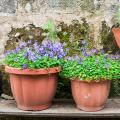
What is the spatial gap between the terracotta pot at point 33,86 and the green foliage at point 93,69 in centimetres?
9

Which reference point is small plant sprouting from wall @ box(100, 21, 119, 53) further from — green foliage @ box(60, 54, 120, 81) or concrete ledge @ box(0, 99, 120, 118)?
concrete ledge @ box(0, 99, 120, 118)

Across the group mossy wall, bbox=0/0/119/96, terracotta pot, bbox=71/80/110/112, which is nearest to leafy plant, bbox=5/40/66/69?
terracotta pot, bbox=71/80/110/112

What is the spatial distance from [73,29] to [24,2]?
436 millimetres

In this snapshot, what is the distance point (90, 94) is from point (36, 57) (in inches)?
17.2

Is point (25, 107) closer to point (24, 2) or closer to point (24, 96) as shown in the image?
point (24, 96)

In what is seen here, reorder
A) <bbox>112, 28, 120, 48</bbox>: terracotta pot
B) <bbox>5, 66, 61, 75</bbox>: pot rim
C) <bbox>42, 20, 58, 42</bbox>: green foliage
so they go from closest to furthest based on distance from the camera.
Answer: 1. <bbox>5, 66, 61, 75</bbox>: pot rim
2. <bbox>112, 28, 120, 48</bbox>: terracotta pot
3. <bbox>42, 20, 58, 42</bbox>: green foliage

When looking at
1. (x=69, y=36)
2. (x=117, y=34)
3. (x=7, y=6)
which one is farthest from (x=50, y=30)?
(x=117, y=34)

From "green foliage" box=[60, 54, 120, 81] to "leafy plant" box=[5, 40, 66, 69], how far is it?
0.34 ft

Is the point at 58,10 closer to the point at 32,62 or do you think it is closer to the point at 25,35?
the point at 25,35

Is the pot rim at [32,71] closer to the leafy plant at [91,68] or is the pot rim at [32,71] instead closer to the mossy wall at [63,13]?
the leafy plant at [91,68]

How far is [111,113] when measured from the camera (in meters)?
2.13

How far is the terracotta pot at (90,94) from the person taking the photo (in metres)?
2.12

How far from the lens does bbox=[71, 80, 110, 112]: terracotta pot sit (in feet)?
6.95

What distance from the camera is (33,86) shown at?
210 centimetres
